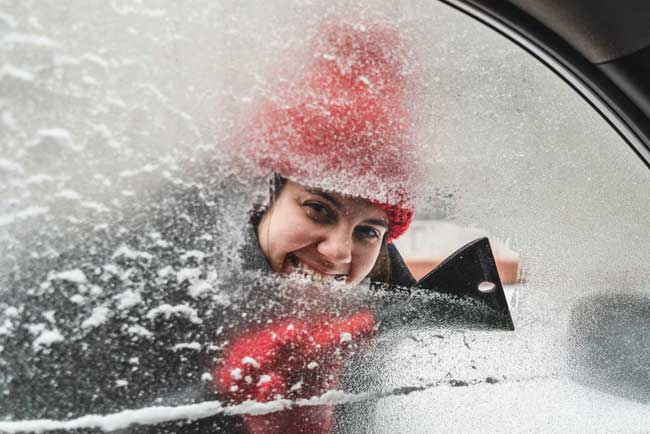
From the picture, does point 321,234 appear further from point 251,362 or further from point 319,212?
point 251,362

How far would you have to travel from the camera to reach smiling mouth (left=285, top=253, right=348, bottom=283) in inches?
44.6

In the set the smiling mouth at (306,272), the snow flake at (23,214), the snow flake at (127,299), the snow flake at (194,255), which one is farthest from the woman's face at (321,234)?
the snow flake at (23,214)

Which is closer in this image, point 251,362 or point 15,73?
point 15,73

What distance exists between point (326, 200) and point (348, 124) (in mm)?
150

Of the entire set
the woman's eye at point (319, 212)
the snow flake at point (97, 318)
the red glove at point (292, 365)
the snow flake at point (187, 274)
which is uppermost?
the woman's eye at point (319, 212)

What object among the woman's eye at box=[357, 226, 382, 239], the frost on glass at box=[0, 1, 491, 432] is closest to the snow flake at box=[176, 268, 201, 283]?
the frost on glass at box=[0, 1, 491, 432]

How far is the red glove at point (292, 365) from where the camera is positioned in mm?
1091

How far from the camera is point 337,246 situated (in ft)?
3.83

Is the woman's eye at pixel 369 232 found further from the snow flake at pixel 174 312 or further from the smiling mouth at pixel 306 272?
the snow flake at pixel 174 312

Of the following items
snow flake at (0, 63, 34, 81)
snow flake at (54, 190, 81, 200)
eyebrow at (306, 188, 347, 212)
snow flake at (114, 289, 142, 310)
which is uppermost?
snow flake at (0, 63, 34, 81)

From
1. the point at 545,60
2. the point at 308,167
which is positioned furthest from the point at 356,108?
the point at 545,60

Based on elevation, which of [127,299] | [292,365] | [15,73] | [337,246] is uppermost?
[15,73]

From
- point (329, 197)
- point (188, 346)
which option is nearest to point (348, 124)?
point (329, 197)

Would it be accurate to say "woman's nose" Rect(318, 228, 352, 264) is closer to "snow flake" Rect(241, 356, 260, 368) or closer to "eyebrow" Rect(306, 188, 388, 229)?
"eyebrow" Rect(306, 188, 388, 229)
